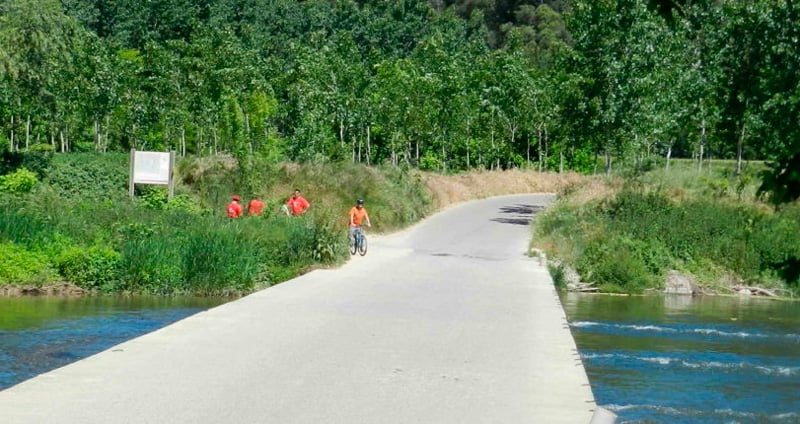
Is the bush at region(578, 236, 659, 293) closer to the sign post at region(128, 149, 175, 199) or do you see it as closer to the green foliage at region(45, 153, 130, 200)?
the sign post at region(128, 149, 175, 199)

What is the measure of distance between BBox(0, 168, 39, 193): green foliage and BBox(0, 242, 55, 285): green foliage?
526 inches

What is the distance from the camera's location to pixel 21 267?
25.6m

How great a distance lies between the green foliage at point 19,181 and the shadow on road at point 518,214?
16997 millimetres

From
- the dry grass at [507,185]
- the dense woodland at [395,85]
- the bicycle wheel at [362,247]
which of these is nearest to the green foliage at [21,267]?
the bicycle wheel at [362,247]

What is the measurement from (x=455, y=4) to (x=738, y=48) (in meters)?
99.2

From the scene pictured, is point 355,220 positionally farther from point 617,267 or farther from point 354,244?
point 617,267

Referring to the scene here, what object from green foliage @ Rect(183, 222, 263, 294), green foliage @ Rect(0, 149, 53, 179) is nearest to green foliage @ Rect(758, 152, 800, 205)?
green foliage @ Rect(183, 222, 263, 294)

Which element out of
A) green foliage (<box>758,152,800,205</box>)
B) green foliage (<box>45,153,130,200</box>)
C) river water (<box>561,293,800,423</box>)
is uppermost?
green foliage (<box>758,152,800,205</box>)

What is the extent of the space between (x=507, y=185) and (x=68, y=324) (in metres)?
48.9

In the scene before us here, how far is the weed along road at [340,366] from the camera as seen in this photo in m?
10.7

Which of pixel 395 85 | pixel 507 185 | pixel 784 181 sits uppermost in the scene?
pixel 395 85

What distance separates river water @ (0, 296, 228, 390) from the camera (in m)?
16.9

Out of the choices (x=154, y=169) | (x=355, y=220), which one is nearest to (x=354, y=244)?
(x=355, y=220)

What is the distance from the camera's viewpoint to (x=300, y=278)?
81.0 ft
